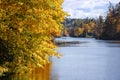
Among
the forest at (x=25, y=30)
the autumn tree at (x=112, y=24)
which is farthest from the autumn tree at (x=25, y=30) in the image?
the autumn tree at (x=112, y=24)

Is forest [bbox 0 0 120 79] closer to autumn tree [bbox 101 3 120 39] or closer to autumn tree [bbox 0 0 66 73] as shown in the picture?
autumn tree [bbox 0 0 66 73]

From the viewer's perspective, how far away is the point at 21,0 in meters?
20.2

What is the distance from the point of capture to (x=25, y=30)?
22109mm

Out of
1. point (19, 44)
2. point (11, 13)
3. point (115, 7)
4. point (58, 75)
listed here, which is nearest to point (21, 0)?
point (11, 13)

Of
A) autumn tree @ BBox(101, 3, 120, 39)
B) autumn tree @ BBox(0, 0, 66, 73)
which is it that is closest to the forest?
autumn tree @ BBox(0, 0, 66, 73)

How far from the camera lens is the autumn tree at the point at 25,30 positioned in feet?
66.5

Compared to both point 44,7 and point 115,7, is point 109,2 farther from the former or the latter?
point 44,7

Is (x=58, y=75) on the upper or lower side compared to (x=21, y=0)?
lower

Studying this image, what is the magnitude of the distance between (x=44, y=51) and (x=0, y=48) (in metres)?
3.60

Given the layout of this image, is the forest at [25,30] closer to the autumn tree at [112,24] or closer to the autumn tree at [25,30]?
the autumn tree at [25,30]

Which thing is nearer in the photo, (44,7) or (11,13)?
(11,13)

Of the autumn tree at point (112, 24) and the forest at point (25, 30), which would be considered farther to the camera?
the autumn tree at point (112, 24)

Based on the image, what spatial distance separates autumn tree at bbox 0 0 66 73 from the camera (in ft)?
66.5

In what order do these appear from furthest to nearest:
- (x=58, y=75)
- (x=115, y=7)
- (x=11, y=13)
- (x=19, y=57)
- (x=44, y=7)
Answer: (x=115, y=7) < (x=58, y=75) < (x=19, y=57) < (x=44, y=7) < (x=11, y=13)
